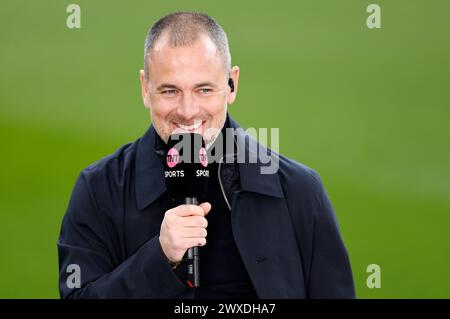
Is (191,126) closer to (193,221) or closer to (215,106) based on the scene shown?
(215,106)

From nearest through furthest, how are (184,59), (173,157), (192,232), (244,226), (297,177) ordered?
(192,232), (173,157), (184,59), (244,226), (297,177)

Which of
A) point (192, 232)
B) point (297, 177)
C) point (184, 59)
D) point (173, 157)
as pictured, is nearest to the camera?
point (192, 232)

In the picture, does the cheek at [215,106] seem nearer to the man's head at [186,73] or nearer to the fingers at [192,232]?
the man's head at [186,73]

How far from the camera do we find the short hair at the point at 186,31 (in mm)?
1800

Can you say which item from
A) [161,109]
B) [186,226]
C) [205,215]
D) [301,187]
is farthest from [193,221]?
[301,187]

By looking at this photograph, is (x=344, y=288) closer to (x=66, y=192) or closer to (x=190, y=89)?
(x=190, y=89)

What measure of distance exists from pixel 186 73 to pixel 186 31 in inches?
4.5

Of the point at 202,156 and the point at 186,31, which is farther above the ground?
the point at 186,31

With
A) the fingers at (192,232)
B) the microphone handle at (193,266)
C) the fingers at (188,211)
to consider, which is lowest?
the microphone handle at (193,266)

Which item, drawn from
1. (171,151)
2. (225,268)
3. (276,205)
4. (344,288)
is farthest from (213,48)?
(344,288)

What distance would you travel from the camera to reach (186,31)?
1808mm

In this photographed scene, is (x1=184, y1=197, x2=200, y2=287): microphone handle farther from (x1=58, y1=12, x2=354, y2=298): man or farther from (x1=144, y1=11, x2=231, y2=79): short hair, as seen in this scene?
(x1=144, y1=11, x2=231, y2=79): short hair

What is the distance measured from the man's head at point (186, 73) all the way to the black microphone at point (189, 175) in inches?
7.3

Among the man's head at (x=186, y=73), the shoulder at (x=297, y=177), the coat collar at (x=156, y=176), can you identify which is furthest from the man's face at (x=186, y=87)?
the shoulder at (x=297, y=177)
